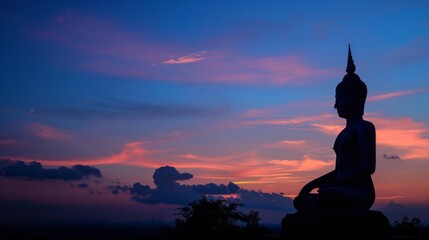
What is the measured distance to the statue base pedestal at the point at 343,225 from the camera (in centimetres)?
955

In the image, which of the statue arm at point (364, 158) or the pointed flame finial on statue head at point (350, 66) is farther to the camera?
the pointed flame finial on statue head at point (350, 66)

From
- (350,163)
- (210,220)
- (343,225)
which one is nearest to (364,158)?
(350,163)

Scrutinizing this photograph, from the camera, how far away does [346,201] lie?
10078mm

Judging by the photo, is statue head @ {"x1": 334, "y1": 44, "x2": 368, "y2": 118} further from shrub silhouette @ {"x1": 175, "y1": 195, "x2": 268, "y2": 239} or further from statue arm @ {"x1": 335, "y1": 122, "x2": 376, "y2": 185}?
shrub silhouette @ {"x1": 175, "y1": 195, "x2": 268, "y2": 239}

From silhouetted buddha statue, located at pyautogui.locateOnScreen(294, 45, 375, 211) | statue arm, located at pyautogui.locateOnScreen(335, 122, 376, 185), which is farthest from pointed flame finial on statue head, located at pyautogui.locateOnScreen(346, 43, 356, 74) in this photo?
statue arm, located at pyautogui.locateOnScreen(335, 122, 376, 185)

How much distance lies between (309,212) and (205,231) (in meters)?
13.0

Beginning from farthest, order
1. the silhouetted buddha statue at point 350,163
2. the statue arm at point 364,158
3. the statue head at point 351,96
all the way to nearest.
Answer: the statue head at point 351,96 → the statue arm at point 364,158 → the silhouetted buddha statue at point 350,163

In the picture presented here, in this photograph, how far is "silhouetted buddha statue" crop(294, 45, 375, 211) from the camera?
10.1m

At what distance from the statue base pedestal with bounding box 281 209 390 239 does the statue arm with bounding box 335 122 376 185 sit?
83 cm

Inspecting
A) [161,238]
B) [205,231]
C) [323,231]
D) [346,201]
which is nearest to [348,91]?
[346,201]

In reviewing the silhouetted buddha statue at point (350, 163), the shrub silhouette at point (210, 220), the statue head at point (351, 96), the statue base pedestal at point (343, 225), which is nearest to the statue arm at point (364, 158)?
the silhouetted buddha statue at point (350, 163)

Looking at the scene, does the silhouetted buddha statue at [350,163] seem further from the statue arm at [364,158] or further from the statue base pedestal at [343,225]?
the statue base pedestal at [343,225]

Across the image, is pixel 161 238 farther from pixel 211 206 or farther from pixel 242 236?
pixel 242 236

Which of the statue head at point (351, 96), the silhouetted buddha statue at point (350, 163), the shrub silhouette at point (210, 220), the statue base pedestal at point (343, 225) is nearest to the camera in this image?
the statue base pedestal at point (343, 225)
